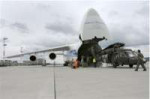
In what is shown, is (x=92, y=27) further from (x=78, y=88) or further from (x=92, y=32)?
(x=78, y=88)

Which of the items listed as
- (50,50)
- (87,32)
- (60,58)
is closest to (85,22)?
(87,32)

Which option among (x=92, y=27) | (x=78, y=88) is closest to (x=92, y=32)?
(x=92, y=27)

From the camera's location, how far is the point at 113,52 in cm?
1934

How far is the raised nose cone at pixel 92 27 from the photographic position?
754 inches

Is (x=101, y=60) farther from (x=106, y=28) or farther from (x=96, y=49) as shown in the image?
(x=106, y=28)

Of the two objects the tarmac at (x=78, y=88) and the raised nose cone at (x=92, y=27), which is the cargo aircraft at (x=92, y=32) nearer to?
the raised nose cone at (x=92, y=27)

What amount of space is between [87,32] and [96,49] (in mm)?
2754

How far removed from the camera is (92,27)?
759 inches

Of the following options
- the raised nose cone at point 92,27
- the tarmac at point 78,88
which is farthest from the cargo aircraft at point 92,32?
the tarmac at point 78,88

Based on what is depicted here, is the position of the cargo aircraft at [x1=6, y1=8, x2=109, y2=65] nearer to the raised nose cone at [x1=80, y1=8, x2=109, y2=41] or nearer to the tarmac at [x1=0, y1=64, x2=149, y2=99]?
the raised nose cone at [x1=80, y1=8, x2=109, y2=41]

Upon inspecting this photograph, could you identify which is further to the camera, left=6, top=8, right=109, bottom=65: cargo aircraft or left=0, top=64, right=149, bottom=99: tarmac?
left=6, top=8, right=109, bottom=65: cargo aircraft

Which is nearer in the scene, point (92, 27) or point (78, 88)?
point (78, 88)

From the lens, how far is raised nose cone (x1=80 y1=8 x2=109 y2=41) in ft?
62.8

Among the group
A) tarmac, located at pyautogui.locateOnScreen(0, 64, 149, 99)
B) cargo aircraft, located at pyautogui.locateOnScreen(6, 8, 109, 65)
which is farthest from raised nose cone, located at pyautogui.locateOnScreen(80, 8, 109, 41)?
tarmac, located at pyautogui.locateOnScreen(0, 64, 149, 99)
